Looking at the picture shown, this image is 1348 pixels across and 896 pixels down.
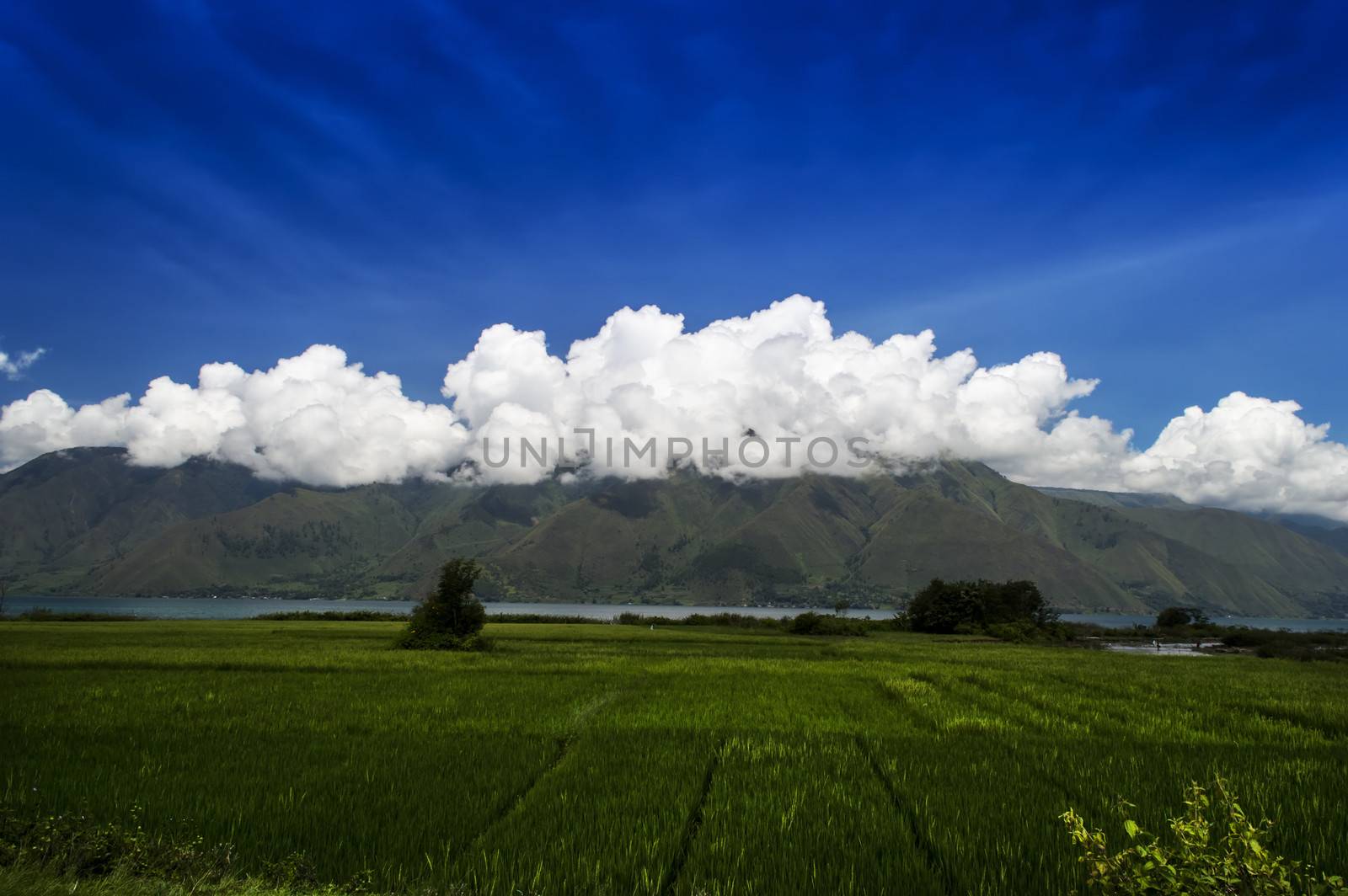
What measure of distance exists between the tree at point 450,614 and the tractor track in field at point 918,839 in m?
34.7

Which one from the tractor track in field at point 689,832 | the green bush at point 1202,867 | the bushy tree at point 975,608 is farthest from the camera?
the bushy tree at point 975,608

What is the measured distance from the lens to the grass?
6.35 m

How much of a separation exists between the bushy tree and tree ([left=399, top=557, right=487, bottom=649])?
7134 centimetres

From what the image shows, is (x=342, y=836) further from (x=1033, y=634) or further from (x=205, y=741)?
(x=1033, y=634)

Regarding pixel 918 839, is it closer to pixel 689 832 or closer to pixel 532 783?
pixel 689 832

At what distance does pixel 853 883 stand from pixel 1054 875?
192 cm

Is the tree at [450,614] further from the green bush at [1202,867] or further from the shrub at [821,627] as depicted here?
the shrub at [821,627]

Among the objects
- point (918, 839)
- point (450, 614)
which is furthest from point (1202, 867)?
point (450, 614)

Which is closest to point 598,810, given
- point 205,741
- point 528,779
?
point 528,779

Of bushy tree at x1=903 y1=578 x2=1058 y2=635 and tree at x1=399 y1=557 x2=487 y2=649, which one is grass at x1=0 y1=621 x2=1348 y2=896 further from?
bushy tree at x1=903 y1=578 x2=1058 y2=635

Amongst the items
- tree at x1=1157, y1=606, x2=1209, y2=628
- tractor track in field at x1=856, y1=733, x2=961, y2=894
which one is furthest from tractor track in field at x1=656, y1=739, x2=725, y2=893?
tree at x1=1157, y1=606, x2=1209, y2=628

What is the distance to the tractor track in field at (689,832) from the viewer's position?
5.91 metres

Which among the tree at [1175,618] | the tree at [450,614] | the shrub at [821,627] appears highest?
the tree at [450,614]

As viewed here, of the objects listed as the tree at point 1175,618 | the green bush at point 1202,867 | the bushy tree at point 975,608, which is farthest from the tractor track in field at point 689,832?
the tree at point 1175,618
